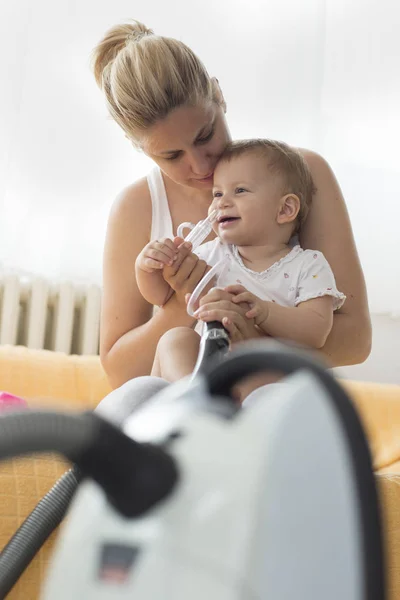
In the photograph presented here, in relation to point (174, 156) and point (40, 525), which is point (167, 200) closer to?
point (174, 156)

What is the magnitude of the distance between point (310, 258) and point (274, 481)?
90cm

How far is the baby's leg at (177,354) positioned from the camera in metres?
0.95

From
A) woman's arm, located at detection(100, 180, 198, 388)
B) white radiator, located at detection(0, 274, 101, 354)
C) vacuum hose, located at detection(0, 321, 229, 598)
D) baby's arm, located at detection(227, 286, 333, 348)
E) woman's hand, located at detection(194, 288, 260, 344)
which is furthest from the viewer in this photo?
white radiator, located at detection(0, 274, 101, 354)

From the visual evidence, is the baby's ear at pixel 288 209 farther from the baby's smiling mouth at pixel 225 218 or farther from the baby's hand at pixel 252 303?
the baby's hand at pixel 252 303

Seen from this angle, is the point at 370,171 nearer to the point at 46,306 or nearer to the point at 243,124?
the point at 243,124

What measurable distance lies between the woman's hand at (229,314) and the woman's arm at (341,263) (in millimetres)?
324

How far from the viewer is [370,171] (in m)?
2.66

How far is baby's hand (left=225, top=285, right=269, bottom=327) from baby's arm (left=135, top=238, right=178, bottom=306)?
5.0 inches

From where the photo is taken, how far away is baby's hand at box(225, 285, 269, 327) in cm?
96

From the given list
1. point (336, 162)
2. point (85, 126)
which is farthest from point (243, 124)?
point (85, 126)

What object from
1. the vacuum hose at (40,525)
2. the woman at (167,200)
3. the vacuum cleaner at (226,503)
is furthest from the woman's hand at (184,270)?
the vacuum cleaner at (226,503)

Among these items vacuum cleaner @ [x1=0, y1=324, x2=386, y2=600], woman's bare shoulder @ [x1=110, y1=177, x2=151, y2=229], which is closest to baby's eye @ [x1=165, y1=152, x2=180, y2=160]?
woman's bare shoulder @ [x1=110, y1=177, x2=151, y2=229]

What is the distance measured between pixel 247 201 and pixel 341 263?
0.80ft

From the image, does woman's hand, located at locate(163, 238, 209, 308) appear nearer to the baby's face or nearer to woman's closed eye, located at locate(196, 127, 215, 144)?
the baby's face
